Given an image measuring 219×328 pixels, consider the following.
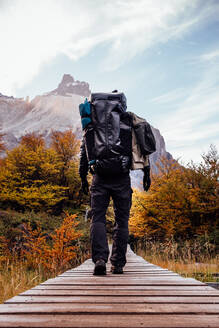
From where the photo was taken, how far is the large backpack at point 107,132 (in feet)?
9.01

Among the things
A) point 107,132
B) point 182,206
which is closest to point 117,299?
point 107,132

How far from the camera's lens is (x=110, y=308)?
132 cm

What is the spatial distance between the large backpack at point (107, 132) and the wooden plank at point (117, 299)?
55.3 inches

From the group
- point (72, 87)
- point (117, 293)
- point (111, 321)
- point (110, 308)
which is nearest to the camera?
point (111, 321)

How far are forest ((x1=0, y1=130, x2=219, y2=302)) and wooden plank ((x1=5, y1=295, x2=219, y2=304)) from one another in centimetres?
176

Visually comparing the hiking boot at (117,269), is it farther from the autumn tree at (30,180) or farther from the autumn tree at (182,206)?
the autumn tree at (30,180)

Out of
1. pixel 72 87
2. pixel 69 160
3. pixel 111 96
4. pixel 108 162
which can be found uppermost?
pixel 72 87

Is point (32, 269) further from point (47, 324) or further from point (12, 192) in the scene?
point (12, 192)

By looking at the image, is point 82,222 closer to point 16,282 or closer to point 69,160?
point 69,160

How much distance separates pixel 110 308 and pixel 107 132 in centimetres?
181

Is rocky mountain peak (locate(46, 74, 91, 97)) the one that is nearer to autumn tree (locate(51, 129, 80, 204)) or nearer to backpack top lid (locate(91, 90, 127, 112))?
autumn tree (locate(51, 129, 80, 204))

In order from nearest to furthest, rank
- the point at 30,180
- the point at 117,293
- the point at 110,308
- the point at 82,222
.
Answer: the point at 110,308, the point at 117,293, the point at 82,222, the point at 30,180

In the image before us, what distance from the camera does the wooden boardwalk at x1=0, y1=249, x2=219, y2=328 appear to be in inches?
43.7

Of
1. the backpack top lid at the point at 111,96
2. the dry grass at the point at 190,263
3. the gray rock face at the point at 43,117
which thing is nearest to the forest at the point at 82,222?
the dry grass at the point at 190,263
